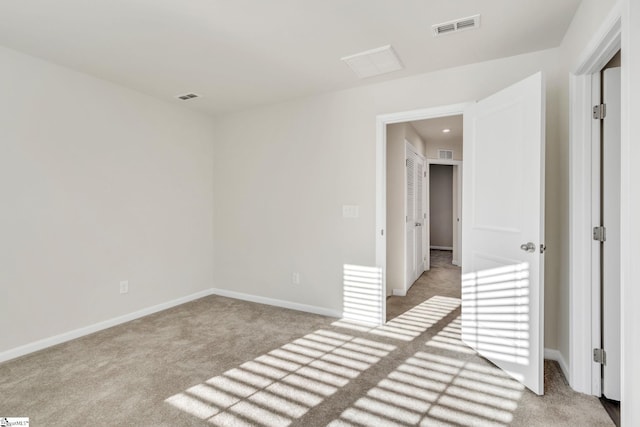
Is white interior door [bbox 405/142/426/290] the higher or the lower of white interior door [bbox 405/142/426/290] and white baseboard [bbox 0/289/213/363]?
the higher

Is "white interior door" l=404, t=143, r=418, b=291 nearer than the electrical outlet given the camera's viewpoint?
No

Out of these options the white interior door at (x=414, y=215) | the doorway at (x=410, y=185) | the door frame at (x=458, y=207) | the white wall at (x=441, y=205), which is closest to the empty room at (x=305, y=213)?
the doorway at (x=410, y=185)

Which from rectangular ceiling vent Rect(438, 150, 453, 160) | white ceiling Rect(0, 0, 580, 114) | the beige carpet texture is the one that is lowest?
the beige carpet texture

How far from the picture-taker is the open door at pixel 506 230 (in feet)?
7.02

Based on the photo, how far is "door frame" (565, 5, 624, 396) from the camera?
208 cm

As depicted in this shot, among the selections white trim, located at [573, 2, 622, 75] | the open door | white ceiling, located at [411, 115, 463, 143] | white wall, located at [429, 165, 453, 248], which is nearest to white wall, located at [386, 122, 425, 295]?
white ceiling, located at [411, 115, 463, 143]

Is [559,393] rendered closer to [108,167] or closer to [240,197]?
[240,197]

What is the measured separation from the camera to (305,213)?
388 centimetres

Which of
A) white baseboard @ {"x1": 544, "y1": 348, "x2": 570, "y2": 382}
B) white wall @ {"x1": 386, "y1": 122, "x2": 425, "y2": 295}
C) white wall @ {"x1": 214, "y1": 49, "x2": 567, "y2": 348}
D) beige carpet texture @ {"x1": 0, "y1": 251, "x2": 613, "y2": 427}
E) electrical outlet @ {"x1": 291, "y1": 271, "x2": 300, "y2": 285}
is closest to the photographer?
beige carpet texture @ {"x1": 0, "y1": 251, "x2": 613, "y2": 427}

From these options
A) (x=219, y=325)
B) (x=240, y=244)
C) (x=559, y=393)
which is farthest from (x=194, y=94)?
(x=559, y=393)

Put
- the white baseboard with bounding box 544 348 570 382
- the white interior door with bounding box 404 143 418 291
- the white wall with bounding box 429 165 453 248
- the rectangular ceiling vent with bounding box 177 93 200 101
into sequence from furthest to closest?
the white wall with bounding box 429 165 453 248 → the white interior door with bounding box 404 143 418 291 → the rectangular ceiling vent with bounding box 177 93 200 101 → the white baseboard with bounding box 544 348 570 382

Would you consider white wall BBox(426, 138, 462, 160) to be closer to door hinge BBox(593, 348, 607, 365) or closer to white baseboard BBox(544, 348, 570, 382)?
white baseboard BBox(544, 348, 570, 382)

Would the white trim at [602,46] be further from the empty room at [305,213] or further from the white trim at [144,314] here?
the white trim at [144,314]

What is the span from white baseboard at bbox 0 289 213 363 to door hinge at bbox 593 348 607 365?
4050 mm
